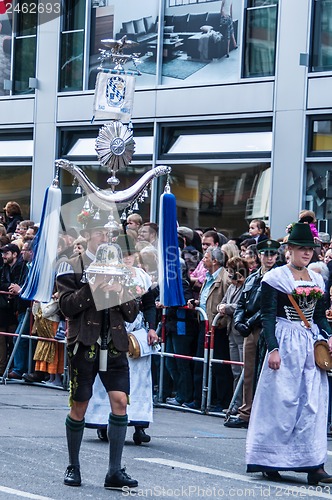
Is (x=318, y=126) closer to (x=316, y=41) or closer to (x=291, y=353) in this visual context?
(x=316, y=41)

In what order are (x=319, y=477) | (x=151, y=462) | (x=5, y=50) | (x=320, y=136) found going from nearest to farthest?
(x=319, y=477) → (x=151, y=462) → (x=320, y=136) → (x=5, y=50)

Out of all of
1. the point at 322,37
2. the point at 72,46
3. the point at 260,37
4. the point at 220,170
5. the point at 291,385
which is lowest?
the point at 291,385

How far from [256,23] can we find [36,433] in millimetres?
10227

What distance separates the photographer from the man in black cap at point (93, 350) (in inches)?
334

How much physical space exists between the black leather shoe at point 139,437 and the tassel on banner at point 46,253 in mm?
1834

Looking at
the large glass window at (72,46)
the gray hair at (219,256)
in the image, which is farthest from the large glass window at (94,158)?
the gray hair at (219,256)

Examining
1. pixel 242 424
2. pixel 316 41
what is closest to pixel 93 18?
pixel 316 41

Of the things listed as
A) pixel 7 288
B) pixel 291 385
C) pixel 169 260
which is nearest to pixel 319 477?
pixel 291 385

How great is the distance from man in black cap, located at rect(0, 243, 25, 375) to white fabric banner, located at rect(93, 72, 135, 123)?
587 cm

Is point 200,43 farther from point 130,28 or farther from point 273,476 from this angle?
point 273,476

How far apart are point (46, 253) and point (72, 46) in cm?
1335

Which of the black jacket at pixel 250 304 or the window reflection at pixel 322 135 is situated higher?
the window reflection at pixel 322 135

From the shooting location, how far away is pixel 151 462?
9875 millimetres

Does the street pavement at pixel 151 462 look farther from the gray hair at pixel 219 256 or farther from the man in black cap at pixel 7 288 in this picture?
the man in black cap at pixel 7 288
